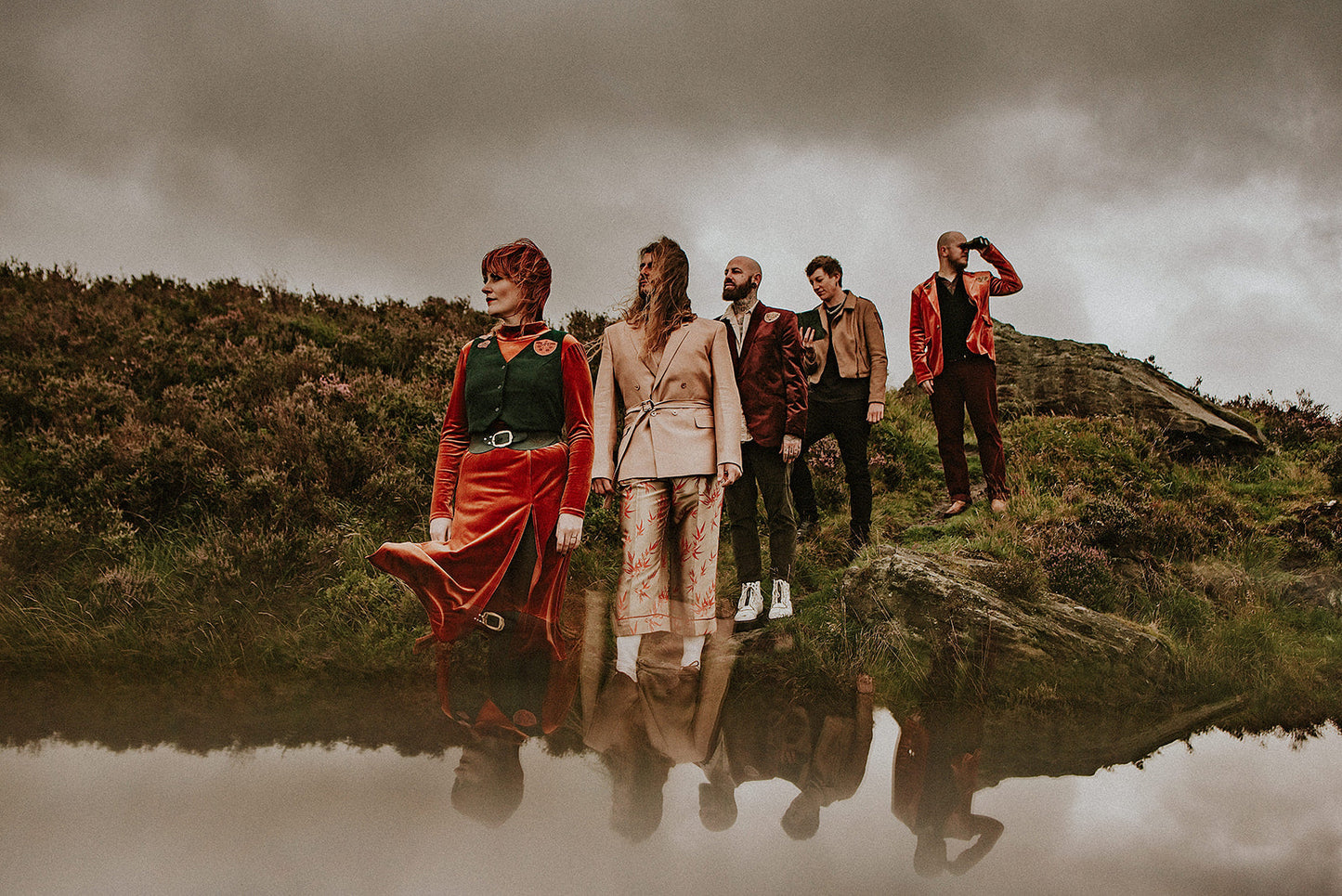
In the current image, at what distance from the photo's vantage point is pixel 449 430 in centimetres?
406

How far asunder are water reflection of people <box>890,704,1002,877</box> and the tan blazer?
1.67 metres

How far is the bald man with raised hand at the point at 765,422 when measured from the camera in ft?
16.4

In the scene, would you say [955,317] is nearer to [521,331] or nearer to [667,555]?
[667,555]

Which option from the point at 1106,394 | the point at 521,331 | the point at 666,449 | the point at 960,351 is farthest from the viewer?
the point at 1106,394

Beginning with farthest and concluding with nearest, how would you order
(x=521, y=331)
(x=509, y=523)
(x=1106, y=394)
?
(x=1106, y=394) → (x=521, y=331) → (x=509, y=523)

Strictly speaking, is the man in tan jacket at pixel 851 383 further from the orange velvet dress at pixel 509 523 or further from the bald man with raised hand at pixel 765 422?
the orange velvet dress at pixel 509 523

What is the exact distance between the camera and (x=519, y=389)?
12.6 ft

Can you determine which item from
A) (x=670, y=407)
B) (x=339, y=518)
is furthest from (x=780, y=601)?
(x=339, y=518)

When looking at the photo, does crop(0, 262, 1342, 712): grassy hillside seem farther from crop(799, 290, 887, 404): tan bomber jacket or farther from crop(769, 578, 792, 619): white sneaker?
crop(799, 290, 887, 404): tan bomber jacket

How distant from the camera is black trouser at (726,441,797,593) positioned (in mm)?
5039

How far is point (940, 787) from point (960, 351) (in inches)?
159

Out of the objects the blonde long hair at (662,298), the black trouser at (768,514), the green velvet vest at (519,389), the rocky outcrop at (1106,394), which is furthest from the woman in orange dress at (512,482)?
the rocky outcrop at (1106,394)

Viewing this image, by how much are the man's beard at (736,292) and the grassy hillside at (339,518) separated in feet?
6.96

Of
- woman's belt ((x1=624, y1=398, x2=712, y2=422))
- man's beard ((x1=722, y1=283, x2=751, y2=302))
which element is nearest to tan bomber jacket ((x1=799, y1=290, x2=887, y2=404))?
man's beard ((x1=722, y1=283, x2=751, y2=302))
